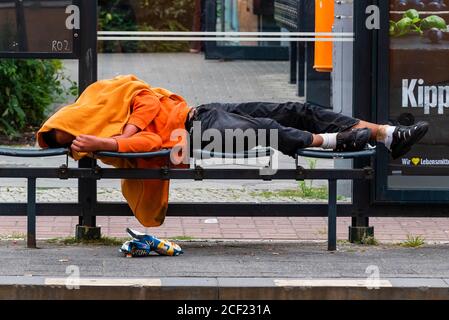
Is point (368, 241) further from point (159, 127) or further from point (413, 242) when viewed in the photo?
point (159, 127)

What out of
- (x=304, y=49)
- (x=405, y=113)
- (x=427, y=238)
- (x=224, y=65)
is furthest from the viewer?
(x=224, y=65)

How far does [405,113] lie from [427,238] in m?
0.96

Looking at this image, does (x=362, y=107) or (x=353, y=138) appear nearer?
(x=353, y=138)

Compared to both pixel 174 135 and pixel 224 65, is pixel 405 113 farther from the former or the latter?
pixel 224 65

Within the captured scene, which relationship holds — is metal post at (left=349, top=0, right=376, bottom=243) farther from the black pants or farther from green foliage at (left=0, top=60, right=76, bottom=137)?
green foliage at (left=0, top=60, right=76, bottom=137)

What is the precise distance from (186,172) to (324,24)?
1.80m

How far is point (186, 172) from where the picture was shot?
22.5 ft

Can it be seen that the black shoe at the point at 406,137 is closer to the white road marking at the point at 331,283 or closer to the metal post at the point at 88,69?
the white road marking at the point at 331,283

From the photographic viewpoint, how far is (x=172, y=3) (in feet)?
31.3

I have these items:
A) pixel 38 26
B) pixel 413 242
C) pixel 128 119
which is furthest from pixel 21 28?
pixel 413 242

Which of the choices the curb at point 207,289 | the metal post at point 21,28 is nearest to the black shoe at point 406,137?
the curb at point 207,289

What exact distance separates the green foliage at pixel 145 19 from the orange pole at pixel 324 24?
3.11 feet

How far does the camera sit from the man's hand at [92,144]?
21.8 feet

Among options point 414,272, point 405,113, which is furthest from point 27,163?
point 414,272
